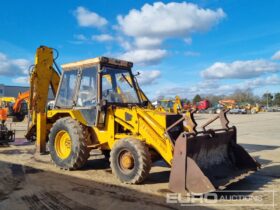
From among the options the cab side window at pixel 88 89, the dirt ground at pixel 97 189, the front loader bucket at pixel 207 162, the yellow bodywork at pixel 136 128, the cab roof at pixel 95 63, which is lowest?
the dirt ground at pixel 97 189

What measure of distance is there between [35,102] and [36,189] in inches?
175

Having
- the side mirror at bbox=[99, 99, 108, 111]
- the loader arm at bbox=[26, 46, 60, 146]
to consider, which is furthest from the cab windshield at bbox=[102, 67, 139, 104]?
the loader arm at bbox=[26, 46, 60, 146]

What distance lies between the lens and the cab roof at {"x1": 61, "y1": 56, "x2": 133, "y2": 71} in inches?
318

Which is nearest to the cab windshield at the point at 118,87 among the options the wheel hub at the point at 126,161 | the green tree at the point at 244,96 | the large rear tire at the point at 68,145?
the large rear tire at the point at 68,145

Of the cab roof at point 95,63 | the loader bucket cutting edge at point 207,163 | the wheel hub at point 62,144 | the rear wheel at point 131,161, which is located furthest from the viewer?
the wheel hub at point 62,144

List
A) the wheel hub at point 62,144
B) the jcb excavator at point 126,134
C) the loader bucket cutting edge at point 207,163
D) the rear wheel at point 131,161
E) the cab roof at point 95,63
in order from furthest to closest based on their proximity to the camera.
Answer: the wheel hub at point 62,144
the cab roof at point 95,63
the rear wheel at point 131,161
the jcb excavator at point 126,134
the loader bucket cutting edge at point 207,163

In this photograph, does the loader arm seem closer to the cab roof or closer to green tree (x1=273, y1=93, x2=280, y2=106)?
the cab roof

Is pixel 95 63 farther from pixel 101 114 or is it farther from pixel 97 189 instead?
pixel 97 189

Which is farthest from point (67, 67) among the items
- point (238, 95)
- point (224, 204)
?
point (238, 95)

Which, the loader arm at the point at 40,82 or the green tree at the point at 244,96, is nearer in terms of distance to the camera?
the loader arm at the point at 40,82

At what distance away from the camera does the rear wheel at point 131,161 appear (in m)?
6.45

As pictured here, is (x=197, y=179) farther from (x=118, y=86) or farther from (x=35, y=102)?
(x=35, y=102)

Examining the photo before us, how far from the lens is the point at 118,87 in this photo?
27.7 feet

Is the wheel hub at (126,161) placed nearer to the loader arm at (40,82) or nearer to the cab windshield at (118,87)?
the cab windshield at (118,87)
